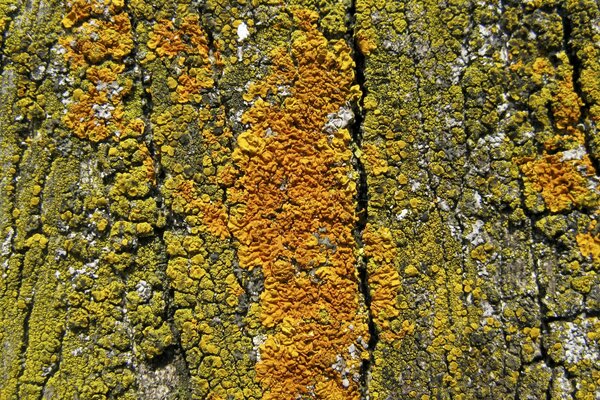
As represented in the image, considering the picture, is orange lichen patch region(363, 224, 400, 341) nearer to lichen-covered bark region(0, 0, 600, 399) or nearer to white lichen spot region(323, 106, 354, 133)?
lichen-covered bark region(0, 0, 600, 399)

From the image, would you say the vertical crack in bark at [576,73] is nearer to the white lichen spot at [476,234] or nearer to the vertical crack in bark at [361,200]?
the white lichen spot at [476,234]

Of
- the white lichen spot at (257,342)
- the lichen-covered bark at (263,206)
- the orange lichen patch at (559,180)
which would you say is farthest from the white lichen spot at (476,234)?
the white lichen spot at (257,342)

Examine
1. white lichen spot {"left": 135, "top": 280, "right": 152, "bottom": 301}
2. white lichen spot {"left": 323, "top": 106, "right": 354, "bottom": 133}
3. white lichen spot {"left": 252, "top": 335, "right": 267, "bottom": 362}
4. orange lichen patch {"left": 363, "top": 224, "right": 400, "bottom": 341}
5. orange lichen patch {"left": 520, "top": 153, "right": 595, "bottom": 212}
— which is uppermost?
white lichen spot {"left": 323, "top": 106, "right": 354, "bottom": 133}

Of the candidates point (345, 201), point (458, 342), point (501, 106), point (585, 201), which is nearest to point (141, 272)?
point (345, 201)

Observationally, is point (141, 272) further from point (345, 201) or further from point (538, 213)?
point (538, 213)

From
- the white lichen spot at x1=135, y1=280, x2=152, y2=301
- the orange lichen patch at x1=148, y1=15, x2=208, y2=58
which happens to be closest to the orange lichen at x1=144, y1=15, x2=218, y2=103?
the orange lichen patch at x1=148, y1=15, x2=208, y2=58
